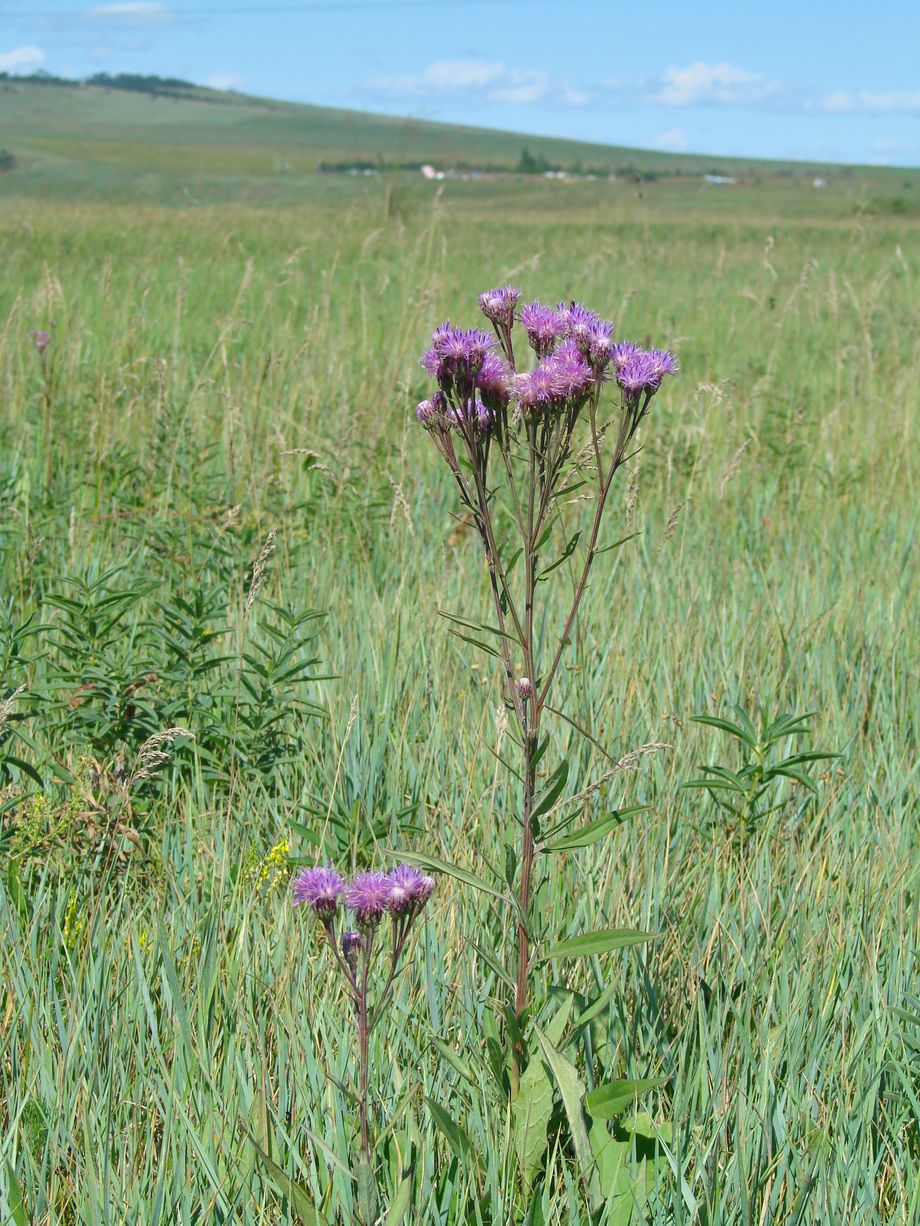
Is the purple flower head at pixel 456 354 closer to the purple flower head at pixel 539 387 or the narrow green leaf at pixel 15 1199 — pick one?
the purple flower head at pixel 539 387

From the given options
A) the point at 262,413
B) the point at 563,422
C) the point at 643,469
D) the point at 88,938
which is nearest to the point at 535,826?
the point at 563,422

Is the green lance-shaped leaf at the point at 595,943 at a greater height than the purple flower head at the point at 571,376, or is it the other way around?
the purple flower head at the point at 571,376

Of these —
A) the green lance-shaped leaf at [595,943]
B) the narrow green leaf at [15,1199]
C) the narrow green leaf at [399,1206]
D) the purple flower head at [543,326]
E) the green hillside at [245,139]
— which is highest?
the green hillside at [245,139]

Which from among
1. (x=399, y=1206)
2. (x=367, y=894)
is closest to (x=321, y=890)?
(x=367, y=894)

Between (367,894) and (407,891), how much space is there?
0.04 meters

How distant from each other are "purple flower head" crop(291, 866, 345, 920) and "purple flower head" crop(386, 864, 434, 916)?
0.05m

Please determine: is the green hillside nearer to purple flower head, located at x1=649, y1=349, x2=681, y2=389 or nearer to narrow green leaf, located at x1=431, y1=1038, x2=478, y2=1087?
purple flower head, located at x1=649, y1=349, x2=681, y2=389

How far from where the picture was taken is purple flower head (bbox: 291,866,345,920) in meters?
1.13

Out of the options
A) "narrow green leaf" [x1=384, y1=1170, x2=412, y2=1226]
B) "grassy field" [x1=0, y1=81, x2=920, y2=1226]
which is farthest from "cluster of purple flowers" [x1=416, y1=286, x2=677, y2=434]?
"narrow green leaf" [x1=384, y1=1170, x2=412, y2=1226]

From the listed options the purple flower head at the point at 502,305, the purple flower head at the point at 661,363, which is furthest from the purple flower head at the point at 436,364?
the purple flower head at the point at 661,363

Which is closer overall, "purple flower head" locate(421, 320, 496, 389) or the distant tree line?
"purple flower head" locate(421, 320, 496, 389)

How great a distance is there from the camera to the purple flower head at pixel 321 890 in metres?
1.13

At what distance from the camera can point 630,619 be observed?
289cm

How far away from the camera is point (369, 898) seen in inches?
44.4
